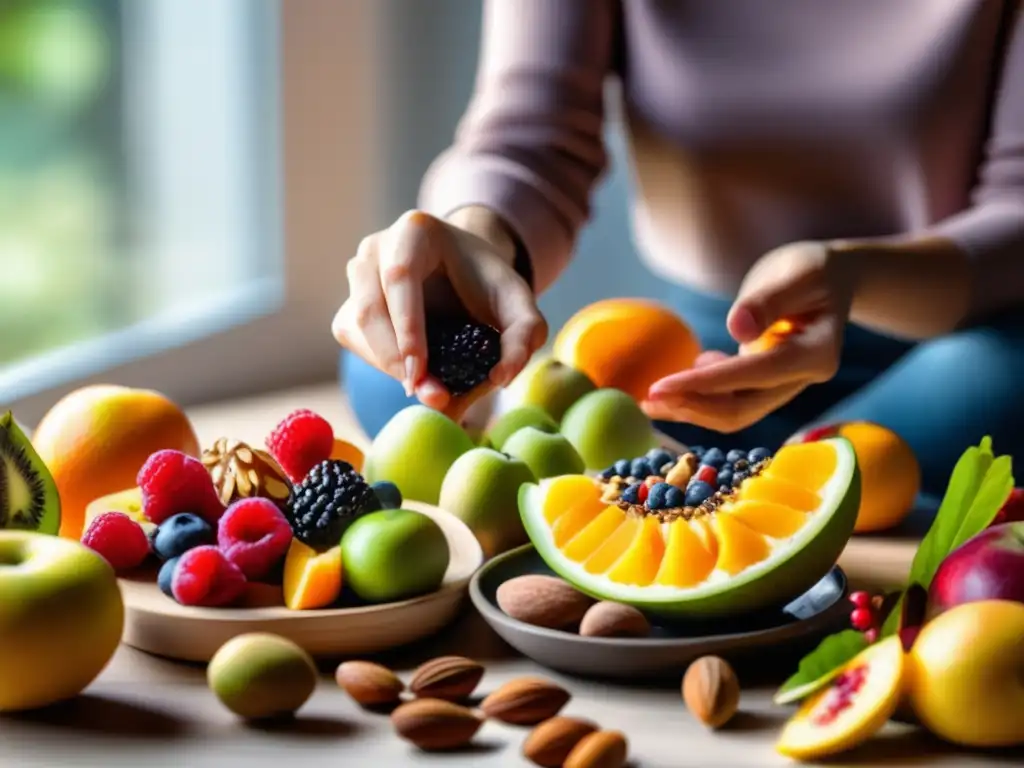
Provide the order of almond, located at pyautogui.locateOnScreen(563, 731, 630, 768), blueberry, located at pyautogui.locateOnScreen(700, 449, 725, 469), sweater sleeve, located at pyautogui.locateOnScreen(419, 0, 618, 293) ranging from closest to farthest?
almond, located at pyautogui.locateOnScreen(563, 731, 630, 768) → blueberry, located at pyautogui.locateOnScreen(700, 449, 725, 469) → sweater sleeve, located at pyautogui.locateOnScreen(419, 0, 618, 293)

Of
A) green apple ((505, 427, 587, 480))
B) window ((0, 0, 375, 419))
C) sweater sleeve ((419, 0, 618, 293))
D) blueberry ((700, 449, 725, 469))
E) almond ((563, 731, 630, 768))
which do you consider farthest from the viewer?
window ((0, 0, 375, 419))

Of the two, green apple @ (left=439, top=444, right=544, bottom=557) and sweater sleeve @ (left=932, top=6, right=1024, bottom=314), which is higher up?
sweater sleeve @ (left=932, top=6, right=1024, bottom=314)

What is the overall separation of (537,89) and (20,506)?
724 millimetres

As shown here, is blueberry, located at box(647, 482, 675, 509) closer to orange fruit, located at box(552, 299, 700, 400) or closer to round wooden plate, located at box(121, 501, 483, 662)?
round wooden plate, located at box(121, 501, 483, 662)

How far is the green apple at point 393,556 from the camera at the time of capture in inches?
28.6

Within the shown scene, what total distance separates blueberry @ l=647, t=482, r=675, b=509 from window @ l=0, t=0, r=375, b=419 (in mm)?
1062

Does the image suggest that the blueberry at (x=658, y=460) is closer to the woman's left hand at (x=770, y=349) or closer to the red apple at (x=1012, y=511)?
the woman's left hand at (x=770, y=349)

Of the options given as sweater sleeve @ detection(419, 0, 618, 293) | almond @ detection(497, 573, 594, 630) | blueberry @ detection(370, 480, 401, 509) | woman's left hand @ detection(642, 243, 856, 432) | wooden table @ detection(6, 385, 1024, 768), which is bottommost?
wooden table @ detection(6, 385, 1024, 768)

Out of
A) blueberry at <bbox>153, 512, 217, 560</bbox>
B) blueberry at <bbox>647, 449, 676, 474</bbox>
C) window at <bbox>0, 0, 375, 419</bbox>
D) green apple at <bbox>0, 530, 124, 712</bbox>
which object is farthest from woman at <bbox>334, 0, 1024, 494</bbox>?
window at <bbox>0, 0, 375, 419</bbox>

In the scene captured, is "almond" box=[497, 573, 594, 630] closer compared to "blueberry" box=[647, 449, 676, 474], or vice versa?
"almond" box=[497, 573, 594, 630]

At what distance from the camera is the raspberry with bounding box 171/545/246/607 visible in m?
0.72

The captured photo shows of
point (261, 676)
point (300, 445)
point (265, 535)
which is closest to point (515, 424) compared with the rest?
point (300, 445)

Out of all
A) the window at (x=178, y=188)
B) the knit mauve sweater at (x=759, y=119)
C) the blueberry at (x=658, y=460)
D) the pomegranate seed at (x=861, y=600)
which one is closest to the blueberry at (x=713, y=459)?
the blueberry at (x=658, y=460)

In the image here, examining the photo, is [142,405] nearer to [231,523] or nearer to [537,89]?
[231,523]
